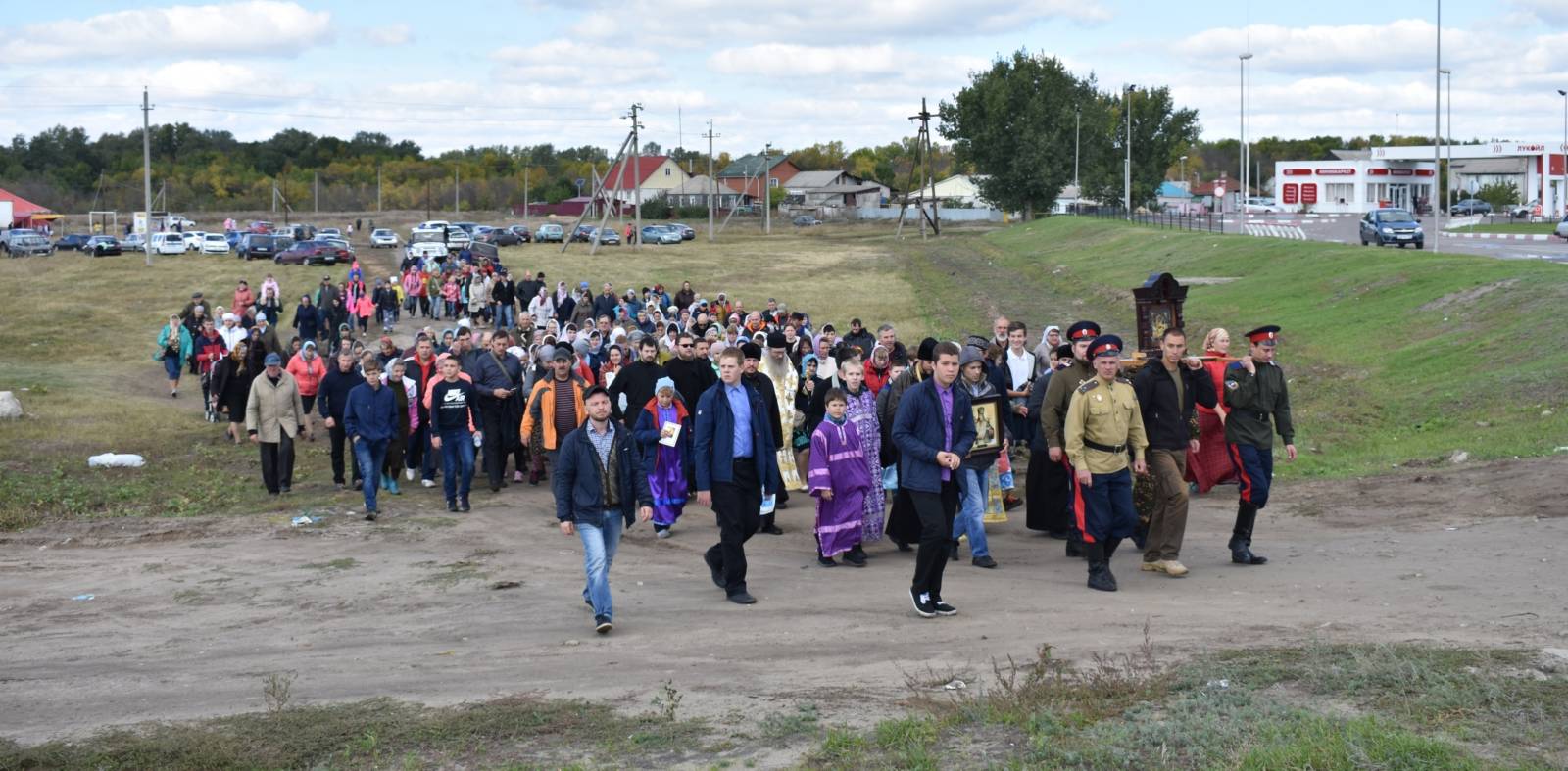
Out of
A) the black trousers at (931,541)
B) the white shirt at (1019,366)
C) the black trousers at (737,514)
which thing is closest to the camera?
the black trousers at (931,541)

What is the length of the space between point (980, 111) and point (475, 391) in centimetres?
8527

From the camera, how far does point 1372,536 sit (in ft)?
36.1

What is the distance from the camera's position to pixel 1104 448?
952 cm

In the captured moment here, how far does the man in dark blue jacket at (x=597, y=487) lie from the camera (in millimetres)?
8938

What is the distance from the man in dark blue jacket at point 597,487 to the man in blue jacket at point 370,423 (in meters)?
5.44

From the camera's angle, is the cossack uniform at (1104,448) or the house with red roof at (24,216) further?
the house with red roof at (24,216)

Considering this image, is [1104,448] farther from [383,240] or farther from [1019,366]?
[383,240]

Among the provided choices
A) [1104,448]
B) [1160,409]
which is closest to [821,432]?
[1104,448]

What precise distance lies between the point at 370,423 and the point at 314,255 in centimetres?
4300

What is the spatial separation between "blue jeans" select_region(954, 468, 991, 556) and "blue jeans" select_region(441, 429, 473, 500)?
5650mm

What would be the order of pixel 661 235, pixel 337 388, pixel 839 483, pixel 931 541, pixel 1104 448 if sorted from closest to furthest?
1. pixel 931 541
2. pixel 1104 448
3. pixel 839 483
4. pixel 337 388
5. pixel 661 235

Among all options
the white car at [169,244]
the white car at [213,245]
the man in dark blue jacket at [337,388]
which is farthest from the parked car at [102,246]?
the man in dark blue jacket at [337,388]

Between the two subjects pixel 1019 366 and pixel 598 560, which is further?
pixel 1019 366

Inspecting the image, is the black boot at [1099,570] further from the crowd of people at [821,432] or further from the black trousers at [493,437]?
the black trousers at [493,437]
